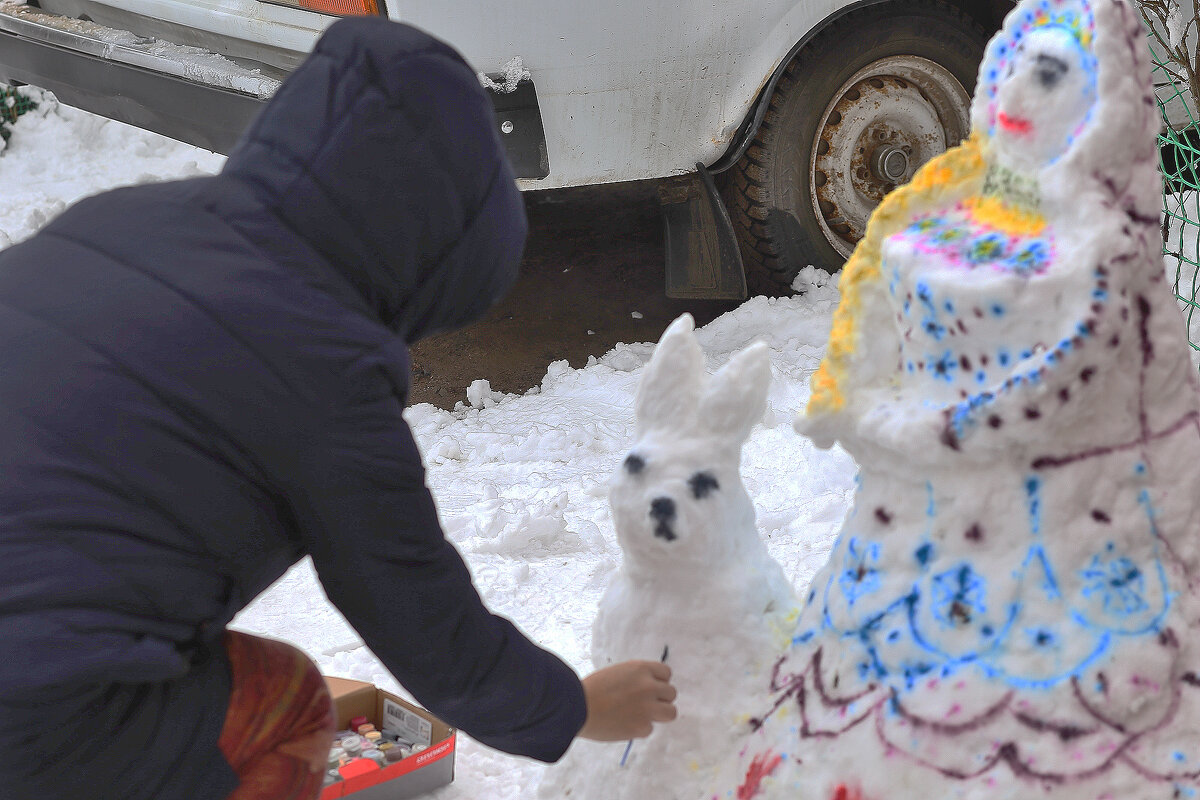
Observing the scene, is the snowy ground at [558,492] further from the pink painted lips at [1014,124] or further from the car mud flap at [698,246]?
the pink painted lips at [1014,124]

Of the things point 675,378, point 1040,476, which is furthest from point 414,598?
point 1040,476

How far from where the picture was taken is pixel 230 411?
1.08 metres

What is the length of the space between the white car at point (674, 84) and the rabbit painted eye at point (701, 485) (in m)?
1.86

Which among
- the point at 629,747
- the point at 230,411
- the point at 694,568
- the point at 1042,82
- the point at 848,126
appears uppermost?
the point at 1042,82

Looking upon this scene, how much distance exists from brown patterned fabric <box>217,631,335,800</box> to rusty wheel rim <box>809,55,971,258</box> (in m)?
2.71

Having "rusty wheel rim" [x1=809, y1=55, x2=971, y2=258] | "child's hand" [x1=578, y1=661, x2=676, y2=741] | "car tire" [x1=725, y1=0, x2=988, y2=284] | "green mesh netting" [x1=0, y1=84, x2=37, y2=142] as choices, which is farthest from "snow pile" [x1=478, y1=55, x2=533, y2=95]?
"green mesh netting" [x1=0, y1=84, x2=37, y2=142]

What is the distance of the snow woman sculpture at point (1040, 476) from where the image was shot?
3.93ft

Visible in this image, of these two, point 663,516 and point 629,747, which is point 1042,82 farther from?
point 629,747

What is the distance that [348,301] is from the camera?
1.15 m

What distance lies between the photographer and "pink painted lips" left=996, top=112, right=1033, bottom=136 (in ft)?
4.12

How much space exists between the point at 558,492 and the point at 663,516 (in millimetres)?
1525

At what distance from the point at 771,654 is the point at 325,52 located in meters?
0.95

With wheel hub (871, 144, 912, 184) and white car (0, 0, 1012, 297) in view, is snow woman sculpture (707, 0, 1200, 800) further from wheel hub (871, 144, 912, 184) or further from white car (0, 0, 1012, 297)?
wheel hub (871, 144, 912, 184)

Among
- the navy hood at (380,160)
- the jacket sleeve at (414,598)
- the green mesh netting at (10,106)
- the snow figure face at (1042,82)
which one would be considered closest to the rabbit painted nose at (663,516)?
the jacket sleeve at (414,598)
